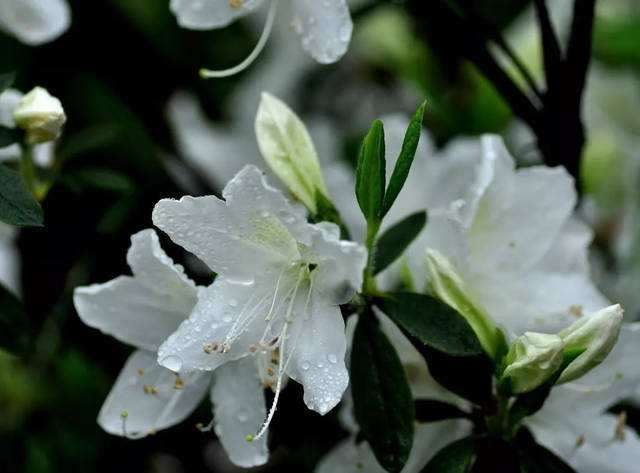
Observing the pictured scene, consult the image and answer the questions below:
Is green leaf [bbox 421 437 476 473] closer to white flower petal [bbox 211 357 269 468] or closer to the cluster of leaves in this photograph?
the cluster of leaves

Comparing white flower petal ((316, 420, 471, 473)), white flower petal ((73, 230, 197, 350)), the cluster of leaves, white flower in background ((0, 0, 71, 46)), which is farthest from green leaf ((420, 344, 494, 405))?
white flower in background ((0, 0, 71, 46))

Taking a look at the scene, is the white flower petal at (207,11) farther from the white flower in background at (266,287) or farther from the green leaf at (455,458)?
the green leaf at (455,458)

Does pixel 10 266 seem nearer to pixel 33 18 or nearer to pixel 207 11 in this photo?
pixel 33 18

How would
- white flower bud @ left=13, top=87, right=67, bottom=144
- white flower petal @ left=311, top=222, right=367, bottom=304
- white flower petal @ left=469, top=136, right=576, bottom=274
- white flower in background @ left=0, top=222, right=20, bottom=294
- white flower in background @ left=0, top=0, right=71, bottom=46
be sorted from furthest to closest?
1. white flower in background @ left=0, top=222, right=20, bottom=294
2. white flower in background @ left=0, top=0, right=71, bottom=46
3. white flower petal @ left=469, top=136, right=576, bottom=274
4. white flower bud @ left=13, top=87, right=67, bottom=144
5. white flower petal @ left=311, top=222, right=367, bottom=304

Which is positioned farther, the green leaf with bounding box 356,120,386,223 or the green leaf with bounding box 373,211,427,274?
the green leaf with bounding box 373,211,427,274

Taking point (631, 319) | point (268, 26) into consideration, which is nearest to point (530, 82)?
point (268, 26)

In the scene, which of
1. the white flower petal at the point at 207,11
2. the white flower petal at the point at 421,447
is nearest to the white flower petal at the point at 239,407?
the white flower petal at the point at 421,447

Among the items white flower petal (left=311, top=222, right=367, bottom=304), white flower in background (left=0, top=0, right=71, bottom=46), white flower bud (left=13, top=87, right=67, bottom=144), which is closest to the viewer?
white flower petal (left=311, top=222, right=367, bottom=304)
